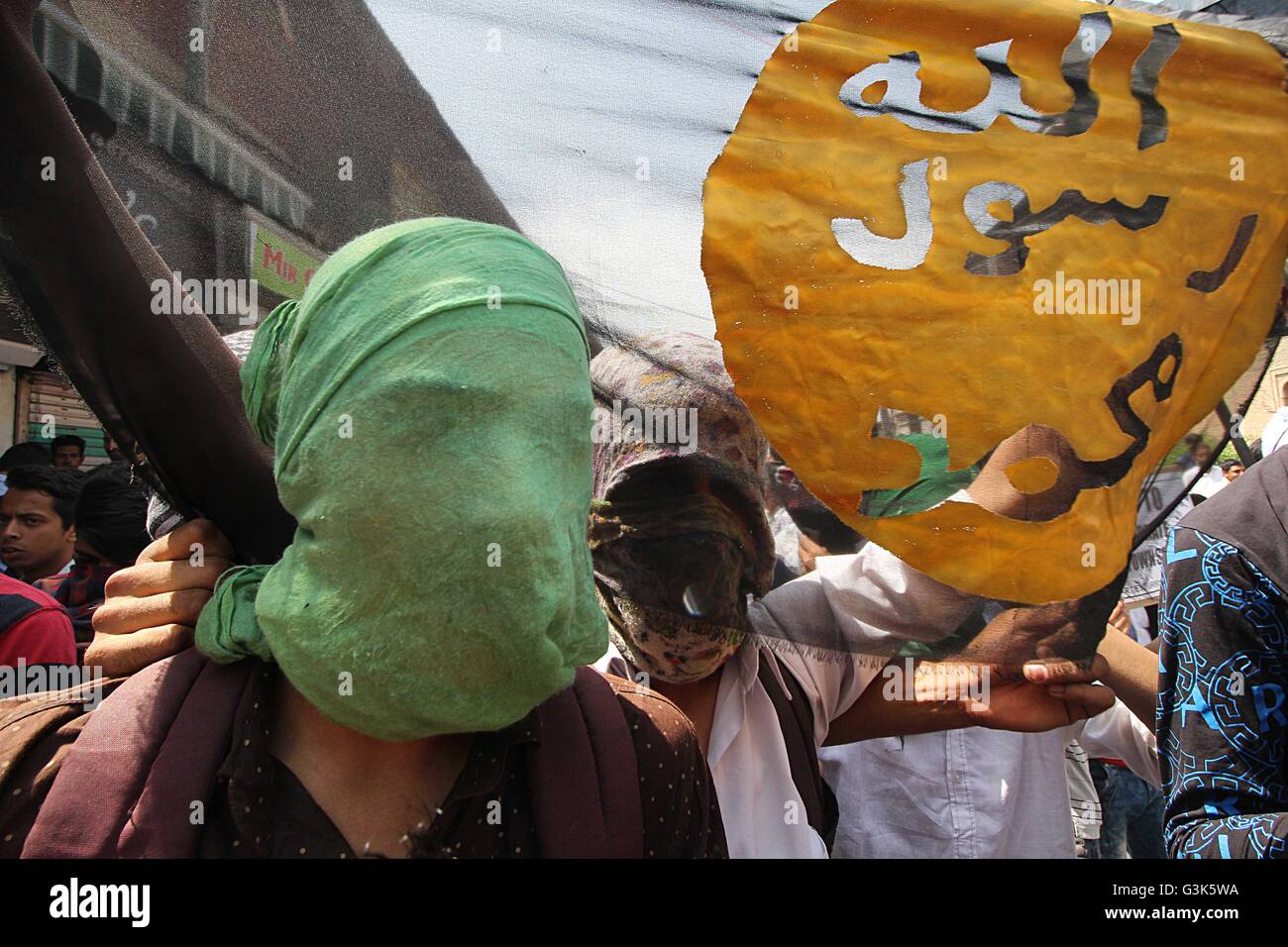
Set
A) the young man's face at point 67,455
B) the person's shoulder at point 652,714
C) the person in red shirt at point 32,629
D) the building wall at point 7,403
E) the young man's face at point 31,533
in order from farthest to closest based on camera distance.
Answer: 1. the building wall at point 7,403
2. the young man's face at point 67,455
3. the young man's face at point 31,533
4. the person in red shirt at point 32,629
5. the person's shoulder at point 652,714

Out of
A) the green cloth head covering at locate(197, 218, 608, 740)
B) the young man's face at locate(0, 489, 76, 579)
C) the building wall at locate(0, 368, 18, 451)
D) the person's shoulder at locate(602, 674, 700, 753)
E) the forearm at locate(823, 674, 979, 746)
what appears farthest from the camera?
the building wall at locate(0, 368, 18, 451)

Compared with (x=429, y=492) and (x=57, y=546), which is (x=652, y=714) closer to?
(x=429, y=492)

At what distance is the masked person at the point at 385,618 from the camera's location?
117cm

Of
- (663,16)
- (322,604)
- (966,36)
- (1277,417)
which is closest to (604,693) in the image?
(322,604)

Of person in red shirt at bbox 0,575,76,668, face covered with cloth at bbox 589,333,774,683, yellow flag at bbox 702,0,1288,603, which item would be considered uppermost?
yellow flag at bbox 702,0,1288,603

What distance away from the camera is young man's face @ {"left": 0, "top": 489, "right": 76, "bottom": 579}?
12.8 feet

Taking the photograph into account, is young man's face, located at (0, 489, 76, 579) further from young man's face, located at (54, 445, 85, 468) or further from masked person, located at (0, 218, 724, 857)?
masked person, located at (0, 218, 724, 857)

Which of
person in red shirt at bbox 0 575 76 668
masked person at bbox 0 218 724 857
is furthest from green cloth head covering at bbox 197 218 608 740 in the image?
person in red shirt at bbox 0 575 76 668

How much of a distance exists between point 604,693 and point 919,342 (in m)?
0.73

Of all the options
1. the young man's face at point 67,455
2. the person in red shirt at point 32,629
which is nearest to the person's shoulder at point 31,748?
the person in red shirt at point 32,629

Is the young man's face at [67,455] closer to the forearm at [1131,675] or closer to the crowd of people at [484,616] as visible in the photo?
the crowd of people at [484,616]

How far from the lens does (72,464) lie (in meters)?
5.43

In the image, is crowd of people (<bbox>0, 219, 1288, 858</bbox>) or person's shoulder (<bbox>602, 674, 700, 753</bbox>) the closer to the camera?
crowd of people (<bbox>0, 219, 1288, 858</bbox>)
